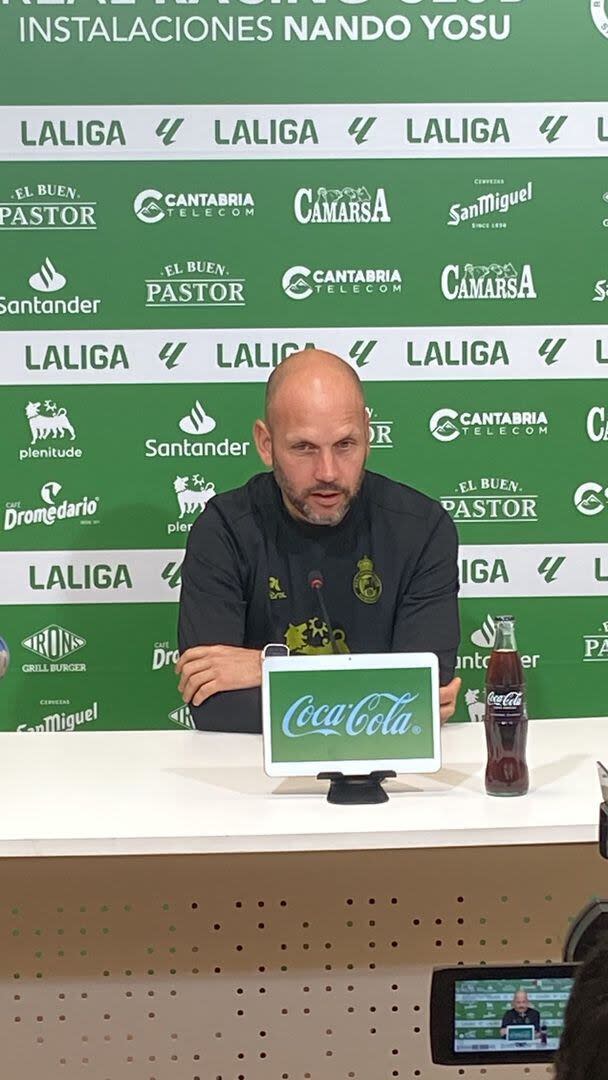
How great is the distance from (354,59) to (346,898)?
2.28 m

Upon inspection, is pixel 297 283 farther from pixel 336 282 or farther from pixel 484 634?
pixel 484 634

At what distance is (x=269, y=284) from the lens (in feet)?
11.3

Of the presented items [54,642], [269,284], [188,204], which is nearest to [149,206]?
[188,204]

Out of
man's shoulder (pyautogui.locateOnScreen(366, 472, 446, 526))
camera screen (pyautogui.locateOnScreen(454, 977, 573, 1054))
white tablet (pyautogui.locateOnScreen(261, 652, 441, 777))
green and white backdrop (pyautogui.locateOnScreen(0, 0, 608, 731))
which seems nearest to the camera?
camera screen (pyautogui.locateOnScreen(454, 977, 573, 1054))

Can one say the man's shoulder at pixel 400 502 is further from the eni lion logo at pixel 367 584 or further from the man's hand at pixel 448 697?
the man's hand at pixel 448 697

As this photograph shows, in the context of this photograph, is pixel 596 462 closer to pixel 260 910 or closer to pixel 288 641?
pixel 288 641

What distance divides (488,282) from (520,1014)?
2.34m

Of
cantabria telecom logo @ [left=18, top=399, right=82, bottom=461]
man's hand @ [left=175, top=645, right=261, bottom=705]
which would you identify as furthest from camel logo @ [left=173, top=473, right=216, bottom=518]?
man's hand @ [left=175, top=645, right=261, bottom=705]

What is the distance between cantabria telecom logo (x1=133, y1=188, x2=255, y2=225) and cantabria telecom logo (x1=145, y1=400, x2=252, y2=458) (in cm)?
47

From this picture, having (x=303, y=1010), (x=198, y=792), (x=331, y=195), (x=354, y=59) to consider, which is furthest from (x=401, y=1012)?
(x=354, y=59)

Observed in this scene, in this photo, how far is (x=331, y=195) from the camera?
3441mm

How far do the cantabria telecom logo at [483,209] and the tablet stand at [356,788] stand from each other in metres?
2.01

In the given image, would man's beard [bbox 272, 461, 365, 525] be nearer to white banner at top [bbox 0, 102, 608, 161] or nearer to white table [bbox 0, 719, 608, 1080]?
white table [bbox 0, 719, 608, 1080]

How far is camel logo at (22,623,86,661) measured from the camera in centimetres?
350
